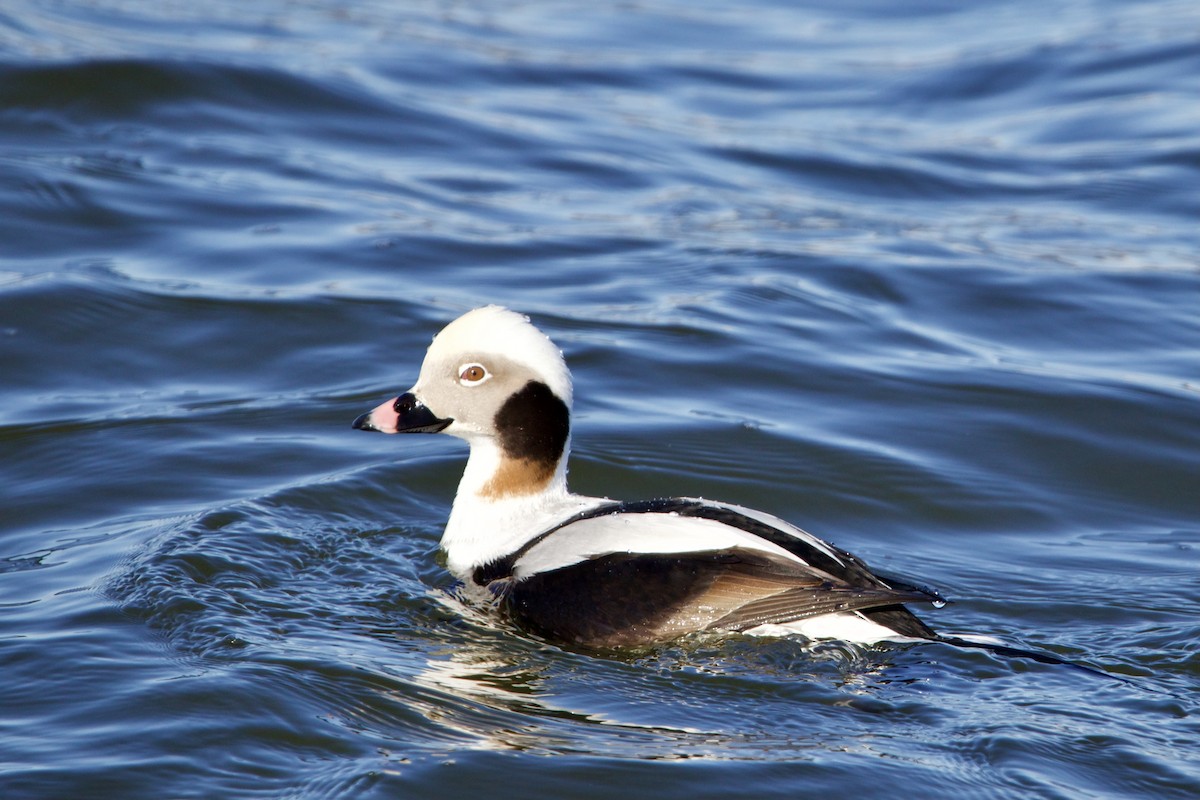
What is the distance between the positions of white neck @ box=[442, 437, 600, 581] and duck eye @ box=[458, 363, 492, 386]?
260mm

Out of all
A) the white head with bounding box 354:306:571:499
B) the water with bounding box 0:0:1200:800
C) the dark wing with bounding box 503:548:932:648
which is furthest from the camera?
the white head with bounding box 354:306:571:499

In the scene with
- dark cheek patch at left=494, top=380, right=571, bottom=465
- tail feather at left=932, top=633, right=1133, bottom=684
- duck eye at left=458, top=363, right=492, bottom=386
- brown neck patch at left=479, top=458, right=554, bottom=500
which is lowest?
tail feather at left=932, top=633, right=1133, bottom=684

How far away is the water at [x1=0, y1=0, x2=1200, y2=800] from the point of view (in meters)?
4.52

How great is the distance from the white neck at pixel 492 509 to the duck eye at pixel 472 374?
260 mm

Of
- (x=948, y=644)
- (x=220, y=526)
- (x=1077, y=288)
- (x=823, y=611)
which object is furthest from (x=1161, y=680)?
(x=1077, y=288)

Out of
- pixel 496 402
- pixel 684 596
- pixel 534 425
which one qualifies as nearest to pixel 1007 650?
pixel 684 596

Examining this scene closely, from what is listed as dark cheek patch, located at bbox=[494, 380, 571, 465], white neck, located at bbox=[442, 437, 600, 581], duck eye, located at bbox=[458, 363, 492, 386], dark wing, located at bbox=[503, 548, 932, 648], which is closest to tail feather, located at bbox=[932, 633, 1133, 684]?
dark wing, located at bbox=[503, 548, 932, 648]

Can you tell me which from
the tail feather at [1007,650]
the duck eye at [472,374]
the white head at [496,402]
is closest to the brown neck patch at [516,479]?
the white head at [496,402]

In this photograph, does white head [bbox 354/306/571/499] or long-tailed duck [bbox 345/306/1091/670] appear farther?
white head [bbox 354/306/571/499]

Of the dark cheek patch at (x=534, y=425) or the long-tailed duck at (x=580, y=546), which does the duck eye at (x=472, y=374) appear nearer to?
the long-tailed duck at (x=580, y=546)

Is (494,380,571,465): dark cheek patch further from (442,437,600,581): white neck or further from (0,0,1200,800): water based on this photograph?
(0,0,1200,800): water

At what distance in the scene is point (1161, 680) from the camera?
489 cm

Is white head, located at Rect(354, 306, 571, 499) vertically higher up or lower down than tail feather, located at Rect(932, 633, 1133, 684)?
higher up

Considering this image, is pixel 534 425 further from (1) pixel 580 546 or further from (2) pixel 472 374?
(1) pixel 580 546
